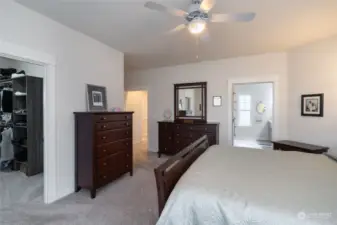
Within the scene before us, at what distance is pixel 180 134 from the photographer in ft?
16.5

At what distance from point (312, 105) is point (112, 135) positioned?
369cm

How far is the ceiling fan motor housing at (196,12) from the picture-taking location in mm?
1968

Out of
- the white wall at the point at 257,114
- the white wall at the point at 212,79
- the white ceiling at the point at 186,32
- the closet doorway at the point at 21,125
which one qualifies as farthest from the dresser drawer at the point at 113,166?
the white wall at the point at 257,114

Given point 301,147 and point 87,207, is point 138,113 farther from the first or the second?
point 301,147

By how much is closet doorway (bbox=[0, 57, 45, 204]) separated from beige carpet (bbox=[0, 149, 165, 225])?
486 mm

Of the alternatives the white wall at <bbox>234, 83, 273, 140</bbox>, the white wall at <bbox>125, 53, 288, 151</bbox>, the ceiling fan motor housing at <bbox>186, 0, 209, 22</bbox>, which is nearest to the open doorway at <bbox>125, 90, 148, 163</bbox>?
the white wall at <bbox>125, 53, 288, 151</bbox>

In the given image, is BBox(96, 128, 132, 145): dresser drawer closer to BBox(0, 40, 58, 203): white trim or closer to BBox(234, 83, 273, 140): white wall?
BBox(0, 40, 58, 203): white trim

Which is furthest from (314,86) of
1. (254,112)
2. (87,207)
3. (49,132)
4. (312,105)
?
(49,132)

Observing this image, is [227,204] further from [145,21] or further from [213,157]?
[145,21]

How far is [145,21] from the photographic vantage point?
273 centimetres

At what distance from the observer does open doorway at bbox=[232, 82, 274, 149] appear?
7.71 meters

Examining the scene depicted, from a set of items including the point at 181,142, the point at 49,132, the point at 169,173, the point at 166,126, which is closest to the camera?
the point at 169,173

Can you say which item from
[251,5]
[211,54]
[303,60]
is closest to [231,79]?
[211,54]

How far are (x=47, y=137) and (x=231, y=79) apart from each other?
13.1ft
